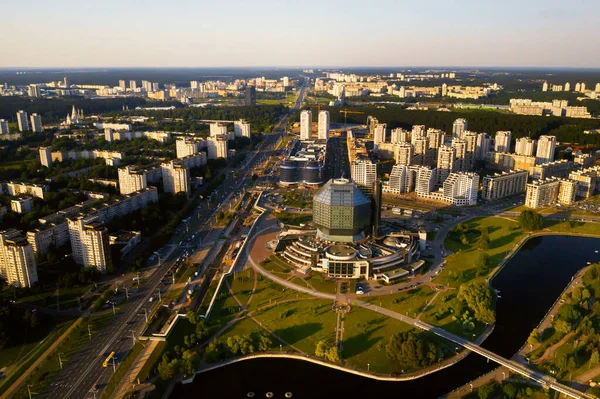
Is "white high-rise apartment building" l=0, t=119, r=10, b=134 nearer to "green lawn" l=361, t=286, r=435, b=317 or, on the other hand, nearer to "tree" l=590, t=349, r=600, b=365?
"green lawn" l=361, t=286, r=435, b=317

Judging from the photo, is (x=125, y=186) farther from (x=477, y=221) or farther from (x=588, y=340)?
(x=588, y=340)

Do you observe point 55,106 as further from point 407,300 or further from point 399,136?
point 407,300

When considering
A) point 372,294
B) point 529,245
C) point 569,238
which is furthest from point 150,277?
point 569,238

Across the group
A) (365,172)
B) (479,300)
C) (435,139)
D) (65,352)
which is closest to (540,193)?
(365,172)

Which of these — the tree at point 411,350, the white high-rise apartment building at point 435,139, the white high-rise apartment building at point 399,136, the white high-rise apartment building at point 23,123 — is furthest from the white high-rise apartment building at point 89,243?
the white high-rise apartment building at point 23,123

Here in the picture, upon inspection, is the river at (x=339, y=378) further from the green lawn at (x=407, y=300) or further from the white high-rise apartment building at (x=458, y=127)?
the white high-rise apartment building at (x=458, y=127)

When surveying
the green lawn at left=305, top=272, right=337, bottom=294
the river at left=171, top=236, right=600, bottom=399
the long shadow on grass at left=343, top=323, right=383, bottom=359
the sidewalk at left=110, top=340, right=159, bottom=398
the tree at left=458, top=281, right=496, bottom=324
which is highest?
the tree at left=458, top=281, right=496, bottom=324

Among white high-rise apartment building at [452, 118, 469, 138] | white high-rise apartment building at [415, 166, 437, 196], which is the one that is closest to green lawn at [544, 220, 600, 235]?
white high-rise apartment building at [415, 166, 437, 196]
